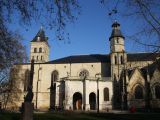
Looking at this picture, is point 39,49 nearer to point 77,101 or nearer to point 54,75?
point 54,75

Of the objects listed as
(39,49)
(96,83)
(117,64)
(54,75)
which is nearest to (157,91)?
(117,64)

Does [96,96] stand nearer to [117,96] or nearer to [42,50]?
[117,96]

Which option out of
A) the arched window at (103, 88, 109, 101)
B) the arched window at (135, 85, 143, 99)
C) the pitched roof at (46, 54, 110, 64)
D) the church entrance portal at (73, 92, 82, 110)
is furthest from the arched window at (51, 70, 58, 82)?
the arched window at (135, 85, 143, 99)

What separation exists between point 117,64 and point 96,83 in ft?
23.6

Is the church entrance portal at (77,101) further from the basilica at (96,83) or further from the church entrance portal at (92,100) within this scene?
the church entrance portal at (92,100)

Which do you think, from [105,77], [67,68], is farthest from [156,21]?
[67,68]

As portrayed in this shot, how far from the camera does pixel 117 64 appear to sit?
2336 inches

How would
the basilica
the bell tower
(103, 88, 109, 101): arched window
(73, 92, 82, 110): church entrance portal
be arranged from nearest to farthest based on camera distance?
1. the basilica
2. (103, 88, 109, 101): arched window
3. (73, 92, 82, 110): church entrance portal
4. the bell tower

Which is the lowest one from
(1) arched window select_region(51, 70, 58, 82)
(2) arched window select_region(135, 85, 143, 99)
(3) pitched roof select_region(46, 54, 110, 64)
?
(2) arched window select_region(135, 85, 143, 99)

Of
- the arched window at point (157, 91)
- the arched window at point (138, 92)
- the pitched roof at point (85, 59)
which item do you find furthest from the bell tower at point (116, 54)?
the arched window at point (157, 91)

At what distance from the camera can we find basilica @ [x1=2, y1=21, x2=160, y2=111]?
173ft

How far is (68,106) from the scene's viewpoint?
52625 mm

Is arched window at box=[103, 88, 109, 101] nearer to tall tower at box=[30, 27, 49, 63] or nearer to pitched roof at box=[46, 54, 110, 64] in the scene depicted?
pitched roof at box=[46, 54, 110, 64]

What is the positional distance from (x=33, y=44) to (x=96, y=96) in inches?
1113
